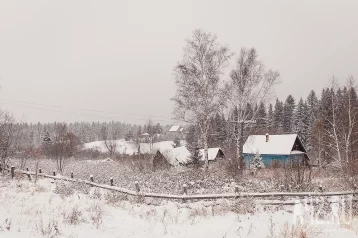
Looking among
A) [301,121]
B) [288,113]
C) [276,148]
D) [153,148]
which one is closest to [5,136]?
[153,148]

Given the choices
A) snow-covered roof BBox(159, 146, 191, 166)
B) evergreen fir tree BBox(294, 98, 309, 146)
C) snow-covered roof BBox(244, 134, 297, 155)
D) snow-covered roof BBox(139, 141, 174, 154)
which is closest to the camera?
snow-covered roof BBox(159, 146, 191, 166)

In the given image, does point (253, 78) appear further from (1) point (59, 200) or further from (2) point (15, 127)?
(2) point (15, 127)

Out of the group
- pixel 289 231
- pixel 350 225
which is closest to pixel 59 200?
pixel 289 231

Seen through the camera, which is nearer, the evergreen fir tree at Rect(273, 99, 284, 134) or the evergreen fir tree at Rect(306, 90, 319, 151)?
the evergreen fir tree at Rect(306, 90, 319, 151)

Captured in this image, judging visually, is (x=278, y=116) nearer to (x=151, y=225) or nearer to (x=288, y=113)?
(x=288, y=113)

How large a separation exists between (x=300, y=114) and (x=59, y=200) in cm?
5748

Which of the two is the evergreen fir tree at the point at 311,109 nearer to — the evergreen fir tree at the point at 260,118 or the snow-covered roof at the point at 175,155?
the evergreen fir tree at the point at 260,118

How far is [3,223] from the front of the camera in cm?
683

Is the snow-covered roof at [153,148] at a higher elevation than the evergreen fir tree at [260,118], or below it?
below

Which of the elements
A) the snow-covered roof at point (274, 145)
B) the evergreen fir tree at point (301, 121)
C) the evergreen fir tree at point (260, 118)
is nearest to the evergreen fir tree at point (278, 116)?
the evergreen fir tree at point (301, 121)

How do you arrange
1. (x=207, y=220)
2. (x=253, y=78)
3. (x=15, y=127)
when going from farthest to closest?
(x=15, y=127)
(x=253, y=78)
(x=207, y=220)

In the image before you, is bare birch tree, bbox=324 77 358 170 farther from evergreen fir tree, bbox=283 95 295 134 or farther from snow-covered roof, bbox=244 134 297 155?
evergreen fir tree, bbox=283 95 295 134

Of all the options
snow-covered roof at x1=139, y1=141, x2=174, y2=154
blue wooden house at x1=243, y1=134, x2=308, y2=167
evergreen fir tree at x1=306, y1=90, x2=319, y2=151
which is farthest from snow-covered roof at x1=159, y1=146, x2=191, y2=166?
evergreen fir tree at x1=306, y1=90, x2=319, y2=151

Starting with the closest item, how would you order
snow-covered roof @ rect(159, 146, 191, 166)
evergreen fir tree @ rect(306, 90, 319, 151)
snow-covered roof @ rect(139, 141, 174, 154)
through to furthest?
snow-covered roof @ rect(159, 146, 191, 166)
snow-covered roof @ rect(139, 141, 174, 154)
evergreen fir tree @ rect(306, 90, 319, 151)
